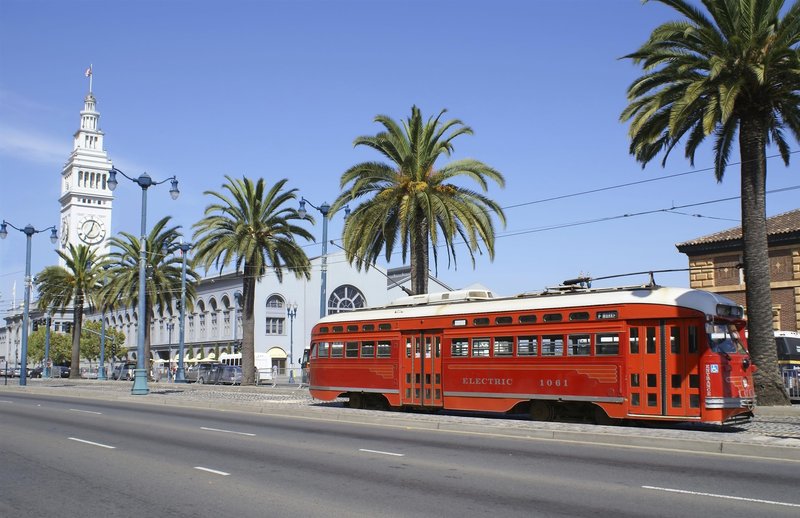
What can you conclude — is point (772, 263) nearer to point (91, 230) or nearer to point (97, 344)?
point (97, 344)

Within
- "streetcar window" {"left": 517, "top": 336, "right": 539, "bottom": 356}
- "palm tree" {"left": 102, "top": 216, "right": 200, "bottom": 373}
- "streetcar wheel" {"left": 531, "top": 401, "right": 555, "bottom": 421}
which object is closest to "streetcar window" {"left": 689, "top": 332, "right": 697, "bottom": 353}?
"streetcar window" {"left": 517, "top": 336, "right": 539, "bottom": 356}

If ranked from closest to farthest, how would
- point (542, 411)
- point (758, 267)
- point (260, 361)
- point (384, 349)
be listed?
point (542, 411) → point (758, 267) → point (384, 349) → point (260, 361)

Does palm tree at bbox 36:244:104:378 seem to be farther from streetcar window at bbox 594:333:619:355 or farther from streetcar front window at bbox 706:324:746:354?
streetcar front window at bbox 706:324:746:354

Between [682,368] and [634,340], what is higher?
[634,340]

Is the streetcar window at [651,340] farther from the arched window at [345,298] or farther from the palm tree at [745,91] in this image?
the arched window at [345,298]

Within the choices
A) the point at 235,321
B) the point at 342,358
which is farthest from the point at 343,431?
the point at 235,321

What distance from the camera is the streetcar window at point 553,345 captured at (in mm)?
20688

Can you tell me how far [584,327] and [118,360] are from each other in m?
102

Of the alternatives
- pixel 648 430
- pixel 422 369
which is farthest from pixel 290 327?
pixel 648 430

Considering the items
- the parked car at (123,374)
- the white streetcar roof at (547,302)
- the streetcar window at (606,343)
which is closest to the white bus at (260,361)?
the parked car at (123,374)

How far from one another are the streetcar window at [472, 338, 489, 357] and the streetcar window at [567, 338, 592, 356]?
272 cm

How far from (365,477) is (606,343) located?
10110mm

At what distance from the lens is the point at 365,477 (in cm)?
1145

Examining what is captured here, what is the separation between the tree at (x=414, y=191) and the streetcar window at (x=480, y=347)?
982 centimetres
